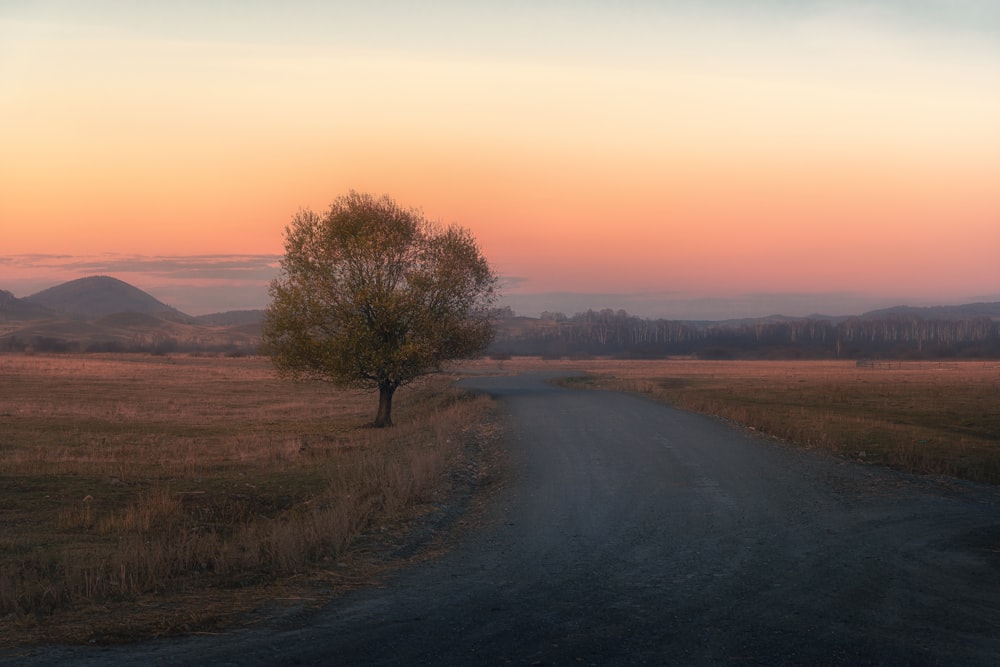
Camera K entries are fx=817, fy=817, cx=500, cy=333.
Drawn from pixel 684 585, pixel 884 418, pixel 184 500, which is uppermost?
pixel 684 585

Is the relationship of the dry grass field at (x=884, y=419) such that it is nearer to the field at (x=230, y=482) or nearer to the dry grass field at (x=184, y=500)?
the field at (x=230, y=482)

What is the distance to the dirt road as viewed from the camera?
670 cm

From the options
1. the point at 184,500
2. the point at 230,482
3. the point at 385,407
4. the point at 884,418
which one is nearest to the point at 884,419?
the point at 884,418

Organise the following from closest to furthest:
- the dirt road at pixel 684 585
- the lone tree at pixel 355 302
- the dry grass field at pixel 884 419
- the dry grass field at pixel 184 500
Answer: the dirt road at pixel 684 585, the dry grass field at pixel 184 500, the dry grass field at pixel 884 419, the lone tree at pixel 355 302

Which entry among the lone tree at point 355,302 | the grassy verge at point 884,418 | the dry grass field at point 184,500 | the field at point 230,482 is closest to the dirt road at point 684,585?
the field at point 230,482

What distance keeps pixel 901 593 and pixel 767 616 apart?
1851mm

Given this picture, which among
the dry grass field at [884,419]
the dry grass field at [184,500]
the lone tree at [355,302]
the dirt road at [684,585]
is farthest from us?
the lone tree at [355,302]

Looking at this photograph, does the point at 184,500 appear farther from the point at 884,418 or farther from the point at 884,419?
the point at 884,418

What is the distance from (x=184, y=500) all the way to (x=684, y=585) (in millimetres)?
11526

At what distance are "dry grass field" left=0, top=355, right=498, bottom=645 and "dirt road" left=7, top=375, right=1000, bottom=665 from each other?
52.1 inches

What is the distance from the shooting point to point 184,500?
1662cm

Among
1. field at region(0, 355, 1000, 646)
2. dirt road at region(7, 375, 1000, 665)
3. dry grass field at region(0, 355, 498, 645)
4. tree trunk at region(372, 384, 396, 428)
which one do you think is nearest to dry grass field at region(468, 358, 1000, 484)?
field at region(0, 355, 1000, 646)

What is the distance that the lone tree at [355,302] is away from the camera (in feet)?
103

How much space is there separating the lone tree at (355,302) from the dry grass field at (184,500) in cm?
266
